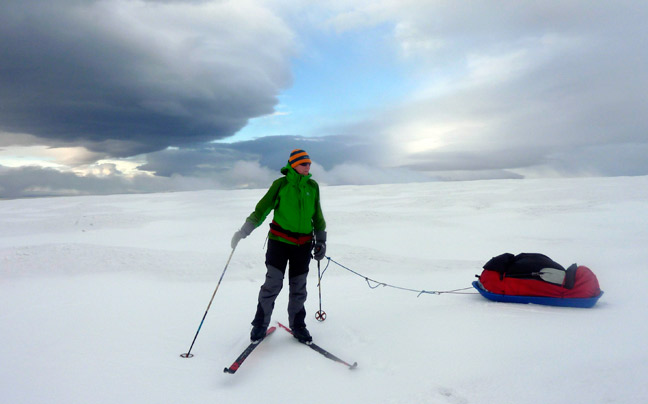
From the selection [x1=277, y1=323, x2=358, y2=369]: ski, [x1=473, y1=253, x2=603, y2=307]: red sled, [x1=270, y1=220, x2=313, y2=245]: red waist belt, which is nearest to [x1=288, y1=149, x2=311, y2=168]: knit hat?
[x1=270, y1=220, x2=313, y2=245]: red waist belt

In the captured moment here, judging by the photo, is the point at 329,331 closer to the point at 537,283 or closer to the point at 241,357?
the point at 241,357

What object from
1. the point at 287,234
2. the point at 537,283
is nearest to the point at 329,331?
the point at 287,234

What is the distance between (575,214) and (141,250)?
1602 cm

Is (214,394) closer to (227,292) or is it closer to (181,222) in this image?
(227,292)

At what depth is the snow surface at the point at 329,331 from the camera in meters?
3.33

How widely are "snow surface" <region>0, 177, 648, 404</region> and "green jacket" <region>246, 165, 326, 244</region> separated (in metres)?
1.57

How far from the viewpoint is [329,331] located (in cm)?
498

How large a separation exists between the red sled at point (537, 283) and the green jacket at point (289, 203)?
10.8ft

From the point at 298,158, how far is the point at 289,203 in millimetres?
581

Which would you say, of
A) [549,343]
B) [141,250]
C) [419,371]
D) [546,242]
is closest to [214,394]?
[419,371]

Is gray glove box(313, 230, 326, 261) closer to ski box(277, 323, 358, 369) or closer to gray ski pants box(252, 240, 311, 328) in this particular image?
gray ski pants box(252, 240, 311, 328)

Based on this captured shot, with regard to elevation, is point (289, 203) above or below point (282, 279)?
above

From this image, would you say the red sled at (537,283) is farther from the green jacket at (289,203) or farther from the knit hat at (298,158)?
the knit hat at (298,158)

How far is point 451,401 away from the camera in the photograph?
10.2ft
